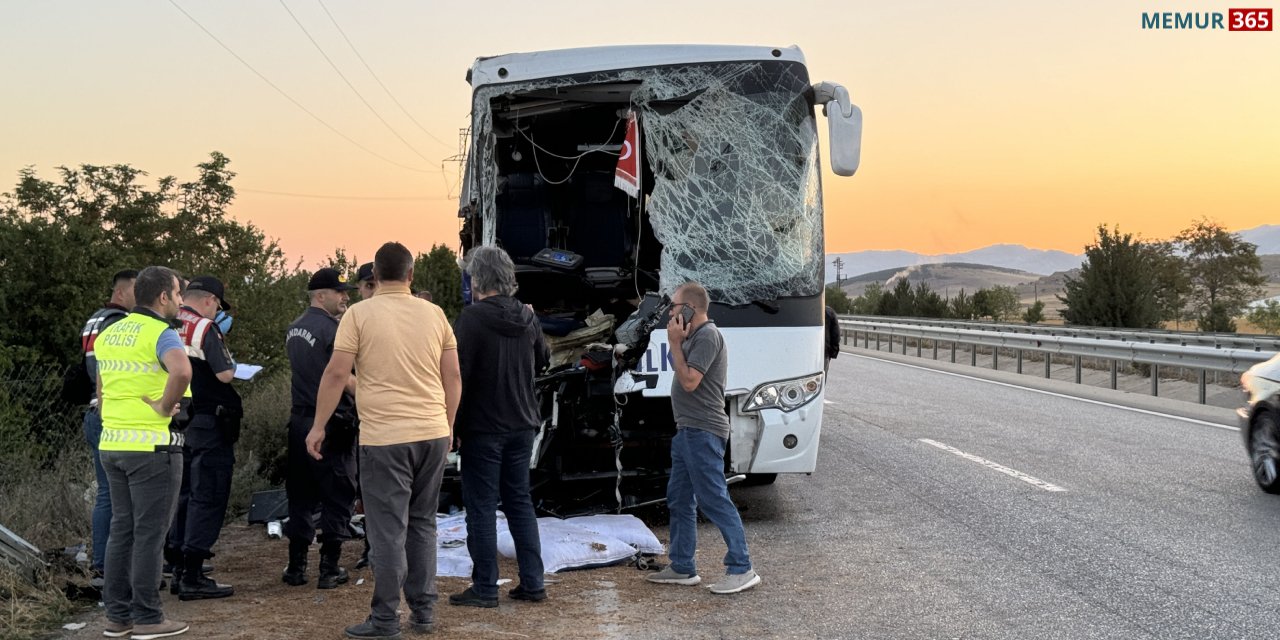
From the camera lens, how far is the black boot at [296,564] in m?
6.44

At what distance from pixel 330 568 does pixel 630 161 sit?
374 cm

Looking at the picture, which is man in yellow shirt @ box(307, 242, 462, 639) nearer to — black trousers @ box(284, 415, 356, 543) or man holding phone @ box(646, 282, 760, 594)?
black trousers @ box(284, 415, 356, 543)

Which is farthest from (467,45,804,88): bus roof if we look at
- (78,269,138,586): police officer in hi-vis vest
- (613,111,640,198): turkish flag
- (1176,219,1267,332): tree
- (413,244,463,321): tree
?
(1176,219,1267,332): tree

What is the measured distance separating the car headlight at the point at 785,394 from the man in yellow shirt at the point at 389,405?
9.70 feet

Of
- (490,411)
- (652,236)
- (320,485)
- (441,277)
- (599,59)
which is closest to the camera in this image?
(490,411)

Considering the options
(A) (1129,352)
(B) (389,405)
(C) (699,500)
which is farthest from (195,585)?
(A) (1129,352)

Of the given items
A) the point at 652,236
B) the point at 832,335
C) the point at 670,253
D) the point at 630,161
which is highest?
the point at 630,161

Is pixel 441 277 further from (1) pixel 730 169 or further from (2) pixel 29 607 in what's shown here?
(2) pixel 29 607

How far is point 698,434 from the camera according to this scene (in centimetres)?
639

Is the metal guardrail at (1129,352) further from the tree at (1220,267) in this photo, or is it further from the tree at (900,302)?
the tree at (1220,267)

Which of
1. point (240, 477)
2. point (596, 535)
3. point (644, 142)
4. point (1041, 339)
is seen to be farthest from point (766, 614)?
point (1041, 339)

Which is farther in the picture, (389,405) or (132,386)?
(132,386)

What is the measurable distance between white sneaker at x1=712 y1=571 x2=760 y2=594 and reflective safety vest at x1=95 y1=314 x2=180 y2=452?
301 cm

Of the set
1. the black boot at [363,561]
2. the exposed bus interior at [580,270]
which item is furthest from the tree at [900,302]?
the black boot at [363,561]
